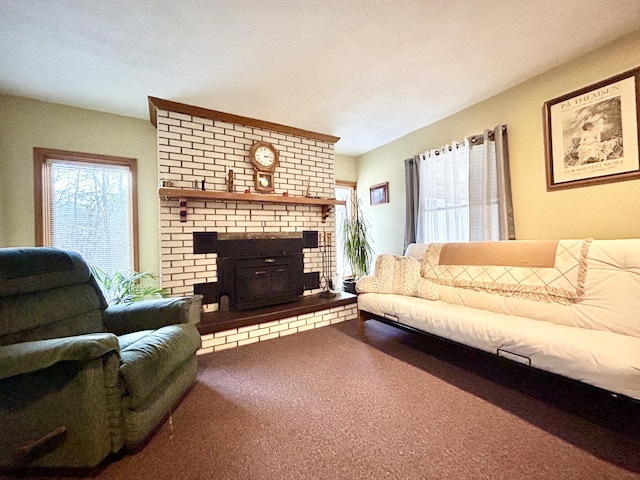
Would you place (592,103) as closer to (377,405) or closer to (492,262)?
(492,262)

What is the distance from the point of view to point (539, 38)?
1.97 m

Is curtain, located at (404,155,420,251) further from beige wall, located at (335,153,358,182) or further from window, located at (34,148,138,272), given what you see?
window, located at (34,148,138,272)

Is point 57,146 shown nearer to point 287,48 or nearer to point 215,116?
point 215,116

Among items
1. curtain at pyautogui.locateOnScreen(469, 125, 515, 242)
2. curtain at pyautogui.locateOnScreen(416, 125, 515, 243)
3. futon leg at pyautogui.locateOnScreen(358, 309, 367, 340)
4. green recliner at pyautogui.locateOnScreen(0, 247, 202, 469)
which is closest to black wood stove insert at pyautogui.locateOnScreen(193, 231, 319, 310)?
→ futon leg at pyautogui.locateOnScreen(358, 309, 367, 340)

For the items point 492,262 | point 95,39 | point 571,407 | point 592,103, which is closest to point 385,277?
point 492,262

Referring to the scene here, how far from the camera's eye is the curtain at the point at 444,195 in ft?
10.1

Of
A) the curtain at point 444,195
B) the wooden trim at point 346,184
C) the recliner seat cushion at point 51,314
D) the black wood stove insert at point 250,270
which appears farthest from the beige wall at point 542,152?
the recliner seat cushion at point 51,314

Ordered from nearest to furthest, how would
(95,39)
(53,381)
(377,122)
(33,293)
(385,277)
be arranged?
1. (53,381)
2. (33,293)
3. (95,39)
4. (385,277)
5. (377,122)

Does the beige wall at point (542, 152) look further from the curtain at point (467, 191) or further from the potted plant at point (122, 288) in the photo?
the potted plant at point (122, 288)

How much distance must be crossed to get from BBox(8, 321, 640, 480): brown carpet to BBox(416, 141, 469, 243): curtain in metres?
1.59

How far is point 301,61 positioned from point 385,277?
2040 millimetres

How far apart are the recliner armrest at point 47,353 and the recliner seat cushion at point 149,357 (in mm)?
154

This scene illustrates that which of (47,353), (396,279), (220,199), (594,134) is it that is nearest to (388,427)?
(396,279)

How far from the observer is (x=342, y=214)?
4512mm
